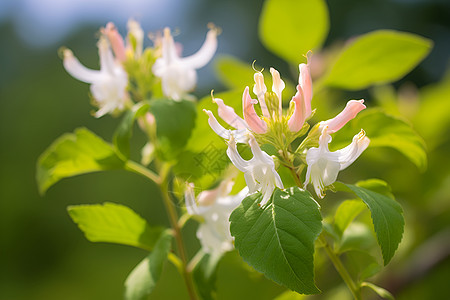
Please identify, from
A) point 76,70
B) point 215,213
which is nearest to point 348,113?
point 215,213

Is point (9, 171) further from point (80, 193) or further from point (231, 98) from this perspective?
point (231, 98)

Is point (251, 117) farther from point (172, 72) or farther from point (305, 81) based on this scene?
point (172, 72)

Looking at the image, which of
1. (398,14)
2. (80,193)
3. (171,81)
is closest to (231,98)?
(171,81)

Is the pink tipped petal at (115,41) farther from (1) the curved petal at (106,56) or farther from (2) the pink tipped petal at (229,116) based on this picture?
(2) the pink tipped petal at (229,116)

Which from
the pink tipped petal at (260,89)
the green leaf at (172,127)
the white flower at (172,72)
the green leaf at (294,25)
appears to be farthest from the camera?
the green leaf at (294,25)

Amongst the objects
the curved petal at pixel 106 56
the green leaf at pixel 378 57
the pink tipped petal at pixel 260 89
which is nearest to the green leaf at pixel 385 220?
the pink tipped petal at pixel 260 89

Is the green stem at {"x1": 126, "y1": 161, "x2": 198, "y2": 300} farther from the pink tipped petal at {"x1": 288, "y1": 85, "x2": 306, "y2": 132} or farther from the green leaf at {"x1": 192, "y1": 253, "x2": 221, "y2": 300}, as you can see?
the pink tipped petal at {"x1": 288, "y1": 85, "x2": 306, "y2": 132}
